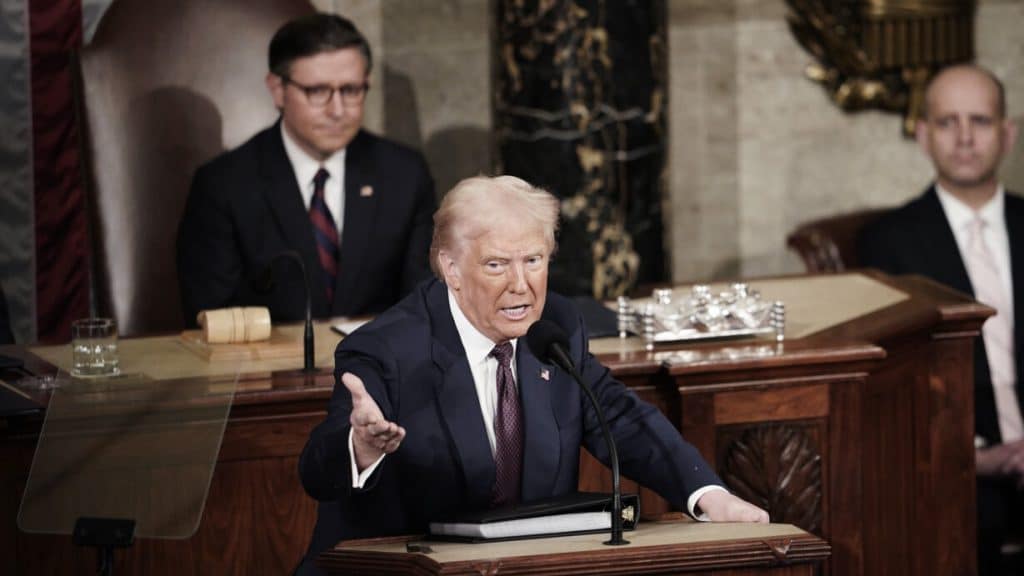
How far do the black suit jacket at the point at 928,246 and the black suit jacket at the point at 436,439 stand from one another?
2.52 m

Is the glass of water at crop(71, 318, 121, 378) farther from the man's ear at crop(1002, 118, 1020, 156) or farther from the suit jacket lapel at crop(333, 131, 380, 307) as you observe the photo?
the man's ear at crop(1002, 118, 1020, 156)

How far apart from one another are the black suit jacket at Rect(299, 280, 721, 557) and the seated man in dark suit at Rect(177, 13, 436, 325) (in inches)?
73.9

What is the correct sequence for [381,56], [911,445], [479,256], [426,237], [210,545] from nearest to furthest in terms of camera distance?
[479,256] < [210,545] < [911,445] < [426,237] < [381,56]

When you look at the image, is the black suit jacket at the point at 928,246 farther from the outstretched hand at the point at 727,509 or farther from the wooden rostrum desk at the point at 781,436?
the outstretched hand at the point at 727,509

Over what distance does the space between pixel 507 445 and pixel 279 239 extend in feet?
6.90

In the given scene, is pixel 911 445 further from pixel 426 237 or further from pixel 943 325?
pixel 426 237

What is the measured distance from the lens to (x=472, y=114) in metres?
7.04

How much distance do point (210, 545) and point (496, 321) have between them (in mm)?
1028

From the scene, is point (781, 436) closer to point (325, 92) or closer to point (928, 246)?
point (928, 246)

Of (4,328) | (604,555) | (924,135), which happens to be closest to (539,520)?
(604,555)

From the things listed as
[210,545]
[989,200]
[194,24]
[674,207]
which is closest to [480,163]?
[674,207]

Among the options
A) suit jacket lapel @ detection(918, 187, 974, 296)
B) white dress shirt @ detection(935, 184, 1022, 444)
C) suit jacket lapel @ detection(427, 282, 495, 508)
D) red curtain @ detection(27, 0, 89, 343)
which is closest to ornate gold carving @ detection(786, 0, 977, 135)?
white dress shirt @ detection(935, 184, 1022, 444)

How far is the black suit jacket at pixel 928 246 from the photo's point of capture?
576cm

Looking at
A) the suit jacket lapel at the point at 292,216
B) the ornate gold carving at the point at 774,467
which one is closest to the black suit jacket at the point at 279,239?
the suit jacket lapel at the point at 292,216
